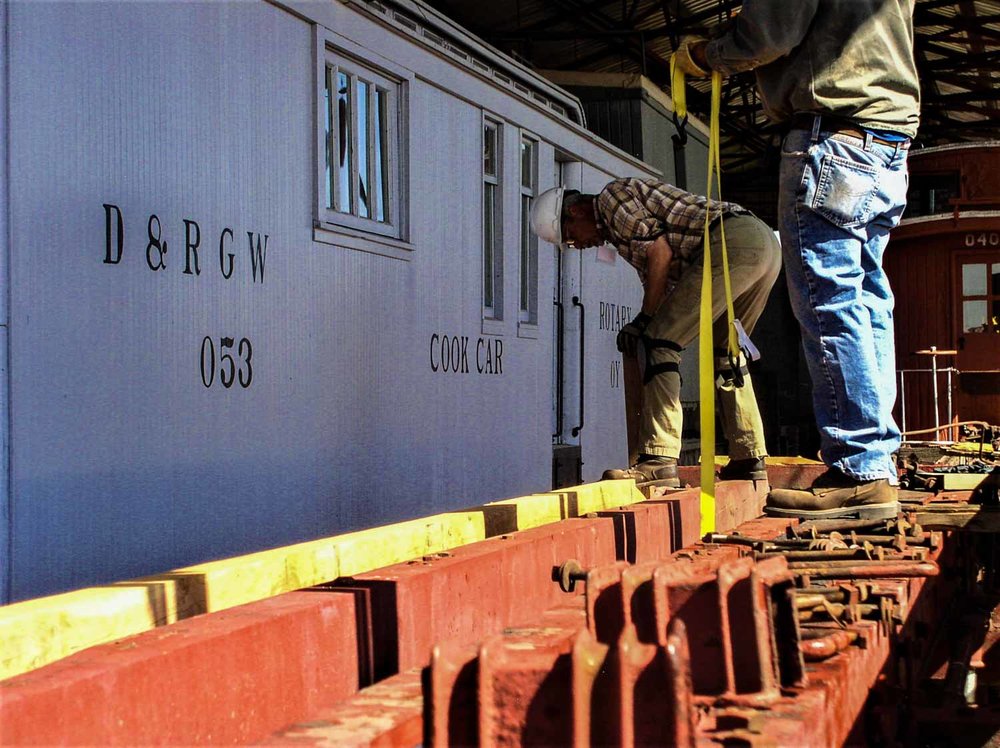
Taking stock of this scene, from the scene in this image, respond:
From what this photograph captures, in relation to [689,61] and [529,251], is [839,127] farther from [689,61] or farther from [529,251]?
[529,251]

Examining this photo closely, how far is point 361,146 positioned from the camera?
21.6 ft

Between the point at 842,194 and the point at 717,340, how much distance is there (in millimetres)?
2044

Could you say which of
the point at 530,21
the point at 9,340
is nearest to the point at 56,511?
the point at 9,340

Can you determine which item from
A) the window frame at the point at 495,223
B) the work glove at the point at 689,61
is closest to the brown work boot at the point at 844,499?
the work glove at the point at 689,61

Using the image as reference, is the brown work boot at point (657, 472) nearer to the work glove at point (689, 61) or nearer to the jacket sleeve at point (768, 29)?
the work glove at point (689, 61)

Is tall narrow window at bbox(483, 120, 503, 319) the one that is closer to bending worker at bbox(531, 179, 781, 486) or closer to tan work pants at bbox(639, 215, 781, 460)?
bending worker at bbox(531, 179, 781, 486)

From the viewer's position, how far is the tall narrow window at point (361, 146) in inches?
244

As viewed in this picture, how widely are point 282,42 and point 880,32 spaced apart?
328 centimetres

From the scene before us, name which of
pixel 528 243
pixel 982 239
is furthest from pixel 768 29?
pixel 982 239

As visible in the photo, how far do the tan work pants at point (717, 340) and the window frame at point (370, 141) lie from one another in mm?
2027

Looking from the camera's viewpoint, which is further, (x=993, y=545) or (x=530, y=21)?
(x=530, y=21)

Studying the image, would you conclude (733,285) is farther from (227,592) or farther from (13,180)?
(227,592)

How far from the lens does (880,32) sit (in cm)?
330

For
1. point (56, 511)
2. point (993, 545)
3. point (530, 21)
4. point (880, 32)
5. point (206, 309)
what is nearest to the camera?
point (880, 32)
